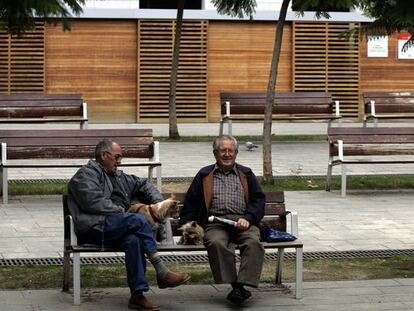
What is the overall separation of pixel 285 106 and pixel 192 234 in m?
12.8

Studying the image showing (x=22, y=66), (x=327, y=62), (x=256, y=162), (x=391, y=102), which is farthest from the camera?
(x=327, y=62)

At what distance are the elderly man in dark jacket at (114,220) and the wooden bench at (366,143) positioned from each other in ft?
21.0

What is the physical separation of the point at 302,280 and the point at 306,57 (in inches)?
692

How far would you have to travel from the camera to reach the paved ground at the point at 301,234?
817 centimetres

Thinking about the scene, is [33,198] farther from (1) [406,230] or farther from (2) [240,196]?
(2) [240,196]

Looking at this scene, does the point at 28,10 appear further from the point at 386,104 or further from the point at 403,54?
the point at 403,54

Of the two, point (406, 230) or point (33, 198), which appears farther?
point (33, 198)

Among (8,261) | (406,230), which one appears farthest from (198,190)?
(406,230)

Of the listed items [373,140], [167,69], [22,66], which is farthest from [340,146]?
[22,66]

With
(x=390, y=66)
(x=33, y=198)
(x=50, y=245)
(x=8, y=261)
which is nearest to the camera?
(x=8, y=261)

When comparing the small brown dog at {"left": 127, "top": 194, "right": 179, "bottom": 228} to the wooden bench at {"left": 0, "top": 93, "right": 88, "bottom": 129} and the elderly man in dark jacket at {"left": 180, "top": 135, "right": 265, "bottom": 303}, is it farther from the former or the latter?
the wooden bench at {"left": 0, "top": 93, "right": 88, "bottom": 129}

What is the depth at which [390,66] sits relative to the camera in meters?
26.5

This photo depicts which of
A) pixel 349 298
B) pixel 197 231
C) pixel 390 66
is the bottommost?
pixel 349 298

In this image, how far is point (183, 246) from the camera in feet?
26.7
